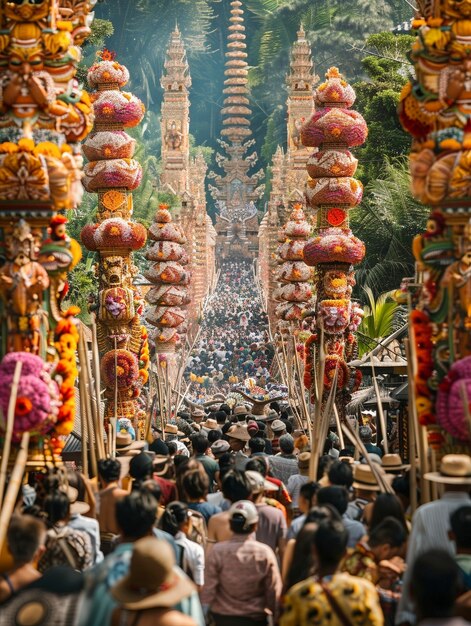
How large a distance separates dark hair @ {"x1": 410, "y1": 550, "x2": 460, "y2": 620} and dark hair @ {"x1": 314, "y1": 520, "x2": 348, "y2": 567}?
653 mm

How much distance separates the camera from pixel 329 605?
6.06 metres

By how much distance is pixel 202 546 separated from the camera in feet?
29.1

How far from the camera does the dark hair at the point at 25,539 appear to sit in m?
6.64

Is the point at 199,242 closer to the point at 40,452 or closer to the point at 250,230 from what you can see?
the point at 250,230

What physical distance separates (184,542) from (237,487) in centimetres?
71

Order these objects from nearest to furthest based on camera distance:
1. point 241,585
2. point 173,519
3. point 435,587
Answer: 1. point 435,587
2. point 241,585
3. point 173,519

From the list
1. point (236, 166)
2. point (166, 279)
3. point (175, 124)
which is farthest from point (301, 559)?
point (236, 166)

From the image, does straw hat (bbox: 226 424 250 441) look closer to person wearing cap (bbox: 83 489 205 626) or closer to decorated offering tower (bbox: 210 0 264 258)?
person wearing cap (bbox: 83 489 205 626)

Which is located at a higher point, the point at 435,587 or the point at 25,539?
the point at 25,539

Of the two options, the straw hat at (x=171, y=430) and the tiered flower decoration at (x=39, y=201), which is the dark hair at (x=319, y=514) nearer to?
the tiered flower decoration at (x=39, y=201)

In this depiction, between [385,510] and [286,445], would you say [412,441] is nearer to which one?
[385,510]

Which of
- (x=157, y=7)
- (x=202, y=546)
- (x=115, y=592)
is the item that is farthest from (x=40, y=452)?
(x=157, y=7)

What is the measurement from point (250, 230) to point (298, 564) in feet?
298

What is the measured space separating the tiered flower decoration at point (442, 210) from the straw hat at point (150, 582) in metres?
4.64
